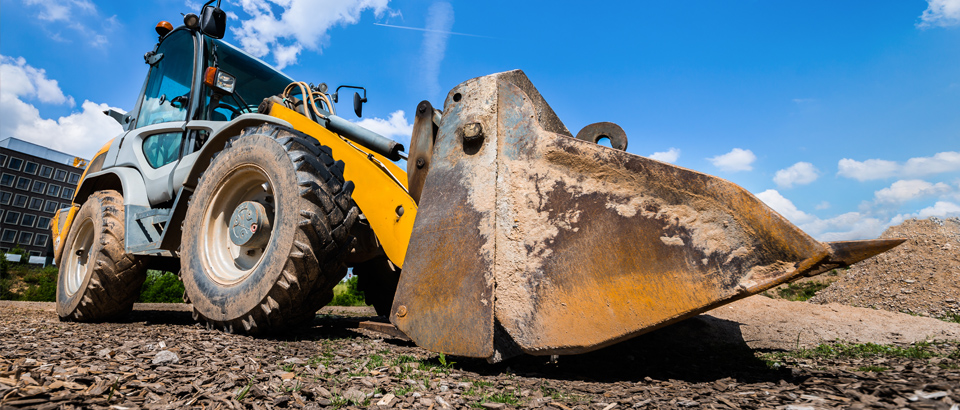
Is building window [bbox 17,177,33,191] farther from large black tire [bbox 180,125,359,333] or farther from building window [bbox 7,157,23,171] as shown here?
large black tire [bbox 180,125,359,333]

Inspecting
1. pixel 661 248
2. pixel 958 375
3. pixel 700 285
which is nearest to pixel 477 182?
pixel 661 248

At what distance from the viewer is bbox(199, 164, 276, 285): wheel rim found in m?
3.09

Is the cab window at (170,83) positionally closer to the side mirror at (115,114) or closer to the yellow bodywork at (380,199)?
the side mirror at (115,114)

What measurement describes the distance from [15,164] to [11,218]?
2.93m

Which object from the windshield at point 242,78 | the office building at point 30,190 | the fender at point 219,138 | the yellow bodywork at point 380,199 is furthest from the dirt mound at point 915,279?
the office building at point 30,190

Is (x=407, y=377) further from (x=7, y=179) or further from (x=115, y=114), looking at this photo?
(x=7, y=179)

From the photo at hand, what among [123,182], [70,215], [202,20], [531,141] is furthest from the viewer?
[70,215]

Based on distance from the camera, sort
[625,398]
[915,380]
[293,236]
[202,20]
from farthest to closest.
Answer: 1. [202,20]
2. [293,236]
3. [625,398]
4. [915,380]

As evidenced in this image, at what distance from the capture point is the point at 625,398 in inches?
66.5

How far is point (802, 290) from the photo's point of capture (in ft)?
27.4

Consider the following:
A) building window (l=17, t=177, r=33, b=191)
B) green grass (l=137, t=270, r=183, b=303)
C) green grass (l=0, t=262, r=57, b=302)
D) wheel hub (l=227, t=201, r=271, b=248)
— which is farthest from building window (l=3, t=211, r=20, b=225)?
wheel hub (l=227, t=201, r=271, b=248)

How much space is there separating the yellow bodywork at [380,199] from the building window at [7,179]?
32.0 meters

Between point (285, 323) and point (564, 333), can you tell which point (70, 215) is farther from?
point (564, 333)

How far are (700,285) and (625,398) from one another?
511 mm
